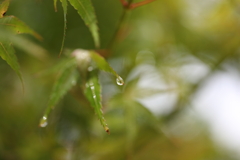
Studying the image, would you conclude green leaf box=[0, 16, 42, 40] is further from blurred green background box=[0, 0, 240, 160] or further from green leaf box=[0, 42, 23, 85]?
blurred green background box=[0, 0, 240, 160]

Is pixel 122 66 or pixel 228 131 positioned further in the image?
pixel 228 131

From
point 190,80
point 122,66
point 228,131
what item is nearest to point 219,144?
point 228,131

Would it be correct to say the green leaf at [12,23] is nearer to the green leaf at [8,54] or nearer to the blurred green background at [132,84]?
the green leaf at [8,54]

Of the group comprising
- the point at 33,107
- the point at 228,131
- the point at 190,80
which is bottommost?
the point at 228,131

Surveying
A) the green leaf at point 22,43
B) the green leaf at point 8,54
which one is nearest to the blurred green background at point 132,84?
the green leaf at point 22,43

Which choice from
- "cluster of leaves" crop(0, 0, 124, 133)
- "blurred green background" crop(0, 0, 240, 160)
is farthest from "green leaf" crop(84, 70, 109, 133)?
"blurred green background" crop(0, 0, 240, 160)

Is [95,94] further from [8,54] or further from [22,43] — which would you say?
[22,43]

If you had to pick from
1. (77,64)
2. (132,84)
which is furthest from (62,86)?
(132,84)

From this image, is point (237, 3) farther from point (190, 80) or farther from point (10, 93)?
Answer: point (10, 93)
